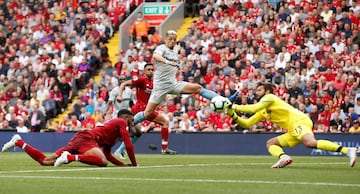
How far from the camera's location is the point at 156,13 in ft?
122

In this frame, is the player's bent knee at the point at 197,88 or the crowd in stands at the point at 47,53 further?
the crowd in stands at the point at 47,53

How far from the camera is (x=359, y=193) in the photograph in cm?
1180

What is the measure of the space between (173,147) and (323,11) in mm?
6872

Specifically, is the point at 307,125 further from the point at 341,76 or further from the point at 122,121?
the point at 341,76

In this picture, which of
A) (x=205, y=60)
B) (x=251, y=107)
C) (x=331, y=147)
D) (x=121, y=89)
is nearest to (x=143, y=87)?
(x=121, y=89)

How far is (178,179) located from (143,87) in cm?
928

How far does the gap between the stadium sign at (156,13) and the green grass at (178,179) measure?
776 inches

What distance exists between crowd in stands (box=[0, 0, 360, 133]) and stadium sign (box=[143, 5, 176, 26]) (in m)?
0.91

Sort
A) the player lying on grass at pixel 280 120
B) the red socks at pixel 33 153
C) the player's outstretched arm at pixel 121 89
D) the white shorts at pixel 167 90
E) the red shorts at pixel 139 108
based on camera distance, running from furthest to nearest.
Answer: the red shorts at pixel 139 108 < the player's outstretched arm at pixel 121 89 < the white shorts at pixel 167 90 < the red socks at pixel 33 153 < the player lying on grass at pixel 280 120

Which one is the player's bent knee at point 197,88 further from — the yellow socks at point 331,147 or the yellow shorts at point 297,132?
the yellow socks at point 331,147

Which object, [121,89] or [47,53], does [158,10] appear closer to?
[47,53]

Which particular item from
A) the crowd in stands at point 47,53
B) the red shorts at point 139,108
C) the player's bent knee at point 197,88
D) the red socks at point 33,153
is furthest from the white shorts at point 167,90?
the crowd in stands at point 47,53

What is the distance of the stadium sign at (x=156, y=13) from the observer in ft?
121

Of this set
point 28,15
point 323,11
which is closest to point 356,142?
point 323,11
